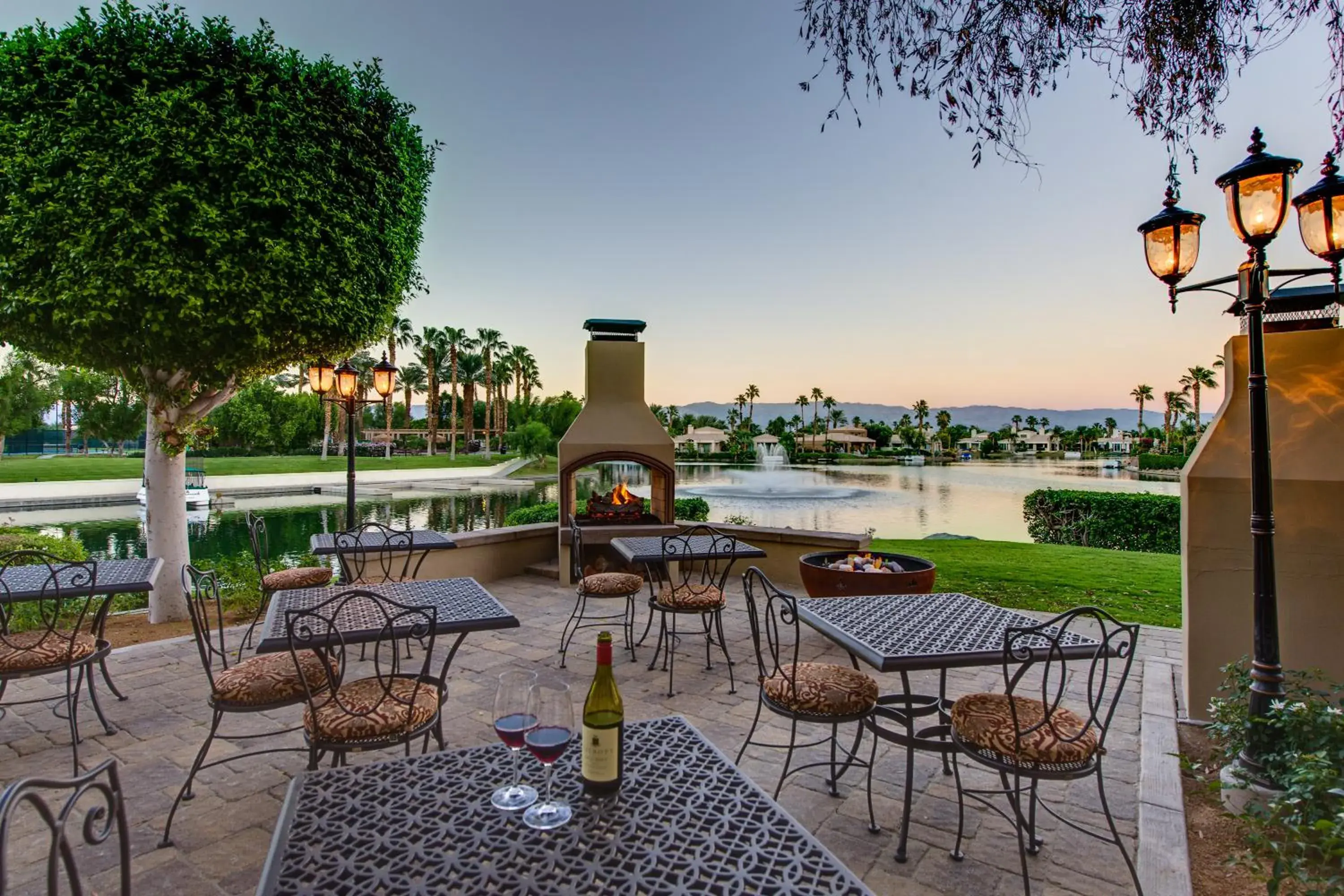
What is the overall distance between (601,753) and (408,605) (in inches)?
73.7

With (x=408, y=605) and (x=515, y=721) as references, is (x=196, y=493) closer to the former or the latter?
(x=408, y=605)

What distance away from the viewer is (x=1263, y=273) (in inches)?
108

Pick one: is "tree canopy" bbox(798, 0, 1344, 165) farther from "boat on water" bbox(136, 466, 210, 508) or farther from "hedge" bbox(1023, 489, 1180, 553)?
"boat on water" bbox(136, 466, 210, 508)

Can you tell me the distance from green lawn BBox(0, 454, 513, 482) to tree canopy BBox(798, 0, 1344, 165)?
24.8 m

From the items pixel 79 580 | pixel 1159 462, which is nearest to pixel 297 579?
pixel 79 580

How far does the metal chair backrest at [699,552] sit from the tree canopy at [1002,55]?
2630 mm

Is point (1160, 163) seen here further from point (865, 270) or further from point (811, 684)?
point (865, 270)

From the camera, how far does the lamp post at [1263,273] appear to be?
2.65 metres

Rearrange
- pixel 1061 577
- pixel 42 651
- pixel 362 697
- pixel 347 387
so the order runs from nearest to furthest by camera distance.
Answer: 1. pixel 362 697
2. pixel 42 651
3. pixel 347 387
4. pixel 1061 577

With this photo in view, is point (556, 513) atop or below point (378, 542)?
below

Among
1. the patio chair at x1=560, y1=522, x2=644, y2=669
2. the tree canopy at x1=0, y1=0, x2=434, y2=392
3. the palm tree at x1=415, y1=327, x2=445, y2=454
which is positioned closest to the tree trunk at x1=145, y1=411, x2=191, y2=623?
the tree canopy at x1=0, y1=0, x2=434, y2=392

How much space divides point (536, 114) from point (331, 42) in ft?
14.0

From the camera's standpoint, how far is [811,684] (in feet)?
8.46

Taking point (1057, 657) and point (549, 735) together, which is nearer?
point (549, 735)
